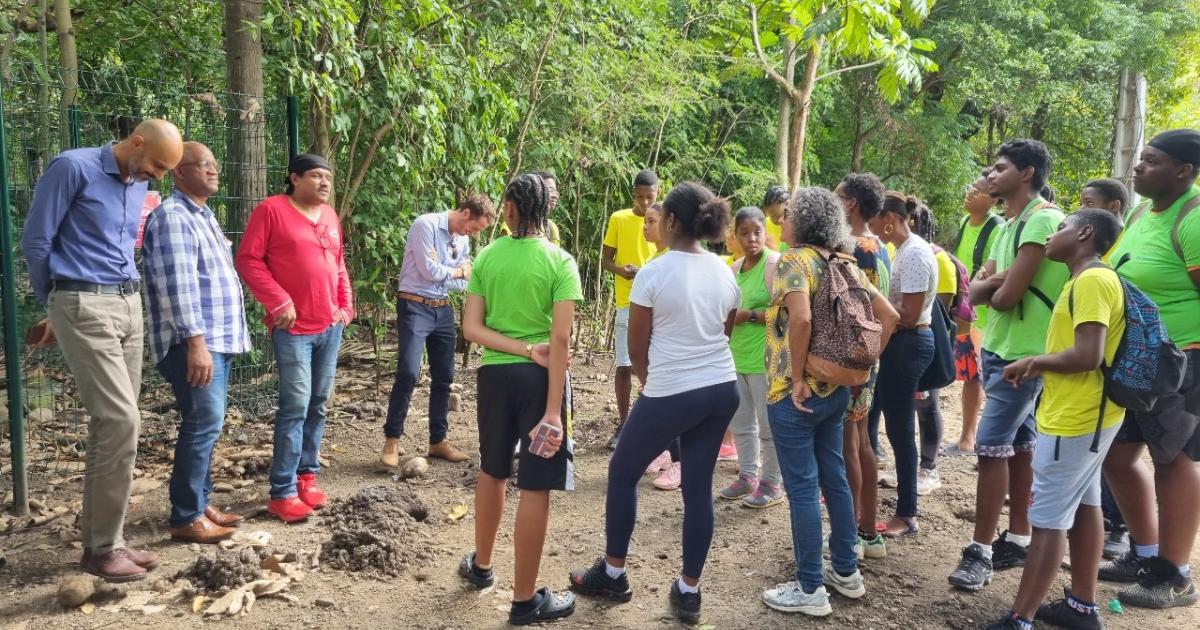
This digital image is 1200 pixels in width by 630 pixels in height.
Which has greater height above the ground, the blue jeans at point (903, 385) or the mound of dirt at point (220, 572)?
the blue jeans at point (903, 385)

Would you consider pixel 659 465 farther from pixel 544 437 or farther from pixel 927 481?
pixel 544 437

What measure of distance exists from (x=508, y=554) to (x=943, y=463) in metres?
3.58

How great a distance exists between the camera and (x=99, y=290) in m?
3.96

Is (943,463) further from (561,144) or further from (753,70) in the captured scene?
(753,70)

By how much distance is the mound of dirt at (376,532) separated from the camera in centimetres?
432

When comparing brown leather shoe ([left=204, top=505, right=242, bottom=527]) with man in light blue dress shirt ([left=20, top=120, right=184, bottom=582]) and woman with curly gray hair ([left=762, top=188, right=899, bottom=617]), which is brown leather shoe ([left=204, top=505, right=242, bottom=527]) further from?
woman with curly gray hair ([left=762, top=188, right=899, bottom=617])

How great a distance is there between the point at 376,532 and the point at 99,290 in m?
1.80

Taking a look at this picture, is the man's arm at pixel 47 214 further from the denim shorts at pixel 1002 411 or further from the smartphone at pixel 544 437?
the denim shorts at pixel 1002 411

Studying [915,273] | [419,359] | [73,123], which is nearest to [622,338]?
[419,359]

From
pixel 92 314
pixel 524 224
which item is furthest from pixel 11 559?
pixel 524 224

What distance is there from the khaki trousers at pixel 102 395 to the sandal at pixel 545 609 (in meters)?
1.96

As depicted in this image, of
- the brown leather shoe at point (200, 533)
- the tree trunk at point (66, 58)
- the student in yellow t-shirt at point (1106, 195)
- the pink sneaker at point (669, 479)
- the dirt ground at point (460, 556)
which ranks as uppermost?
the tree trunk at point (66, 58)

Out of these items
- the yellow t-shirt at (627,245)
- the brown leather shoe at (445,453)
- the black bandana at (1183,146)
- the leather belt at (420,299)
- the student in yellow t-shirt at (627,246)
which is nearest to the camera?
the black bandana at (1183,146)

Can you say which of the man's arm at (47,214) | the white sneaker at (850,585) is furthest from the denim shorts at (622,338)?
the man's arm at (47,214)
